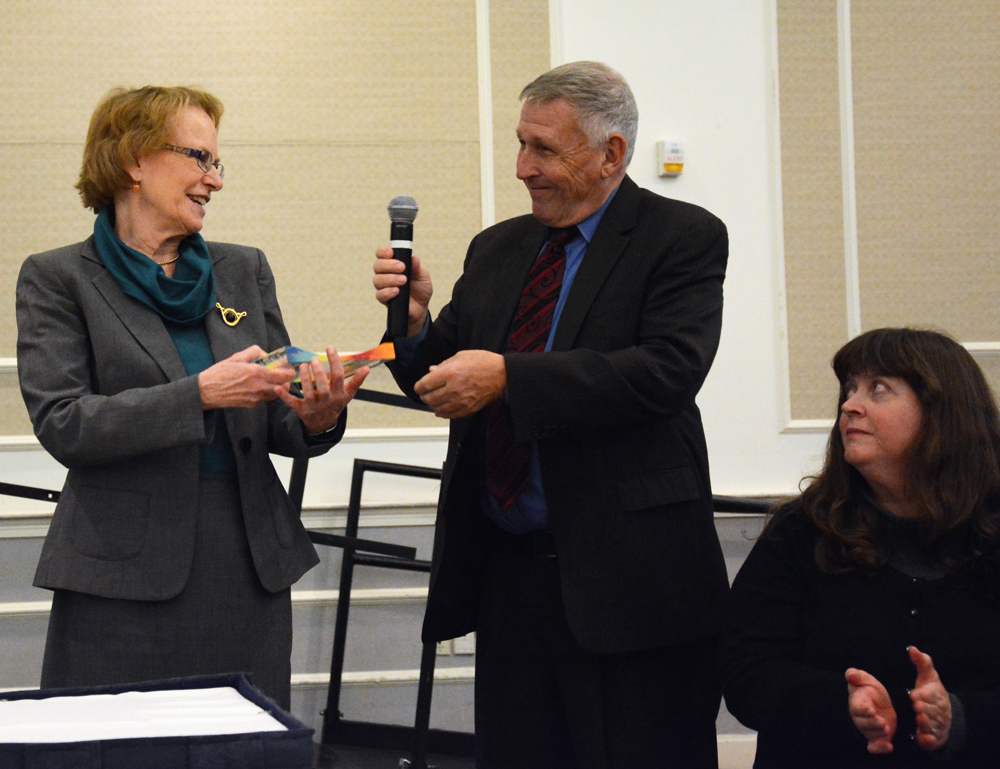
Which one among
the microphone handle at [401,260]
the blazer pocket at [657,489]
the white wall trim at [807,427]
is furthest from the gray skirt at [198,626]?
the white wall trim at [807,427]

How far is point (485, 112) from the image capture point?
11.9 feet

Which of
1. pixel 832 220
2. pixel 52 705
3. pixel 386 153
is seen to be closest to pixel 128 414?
pixel 52 705

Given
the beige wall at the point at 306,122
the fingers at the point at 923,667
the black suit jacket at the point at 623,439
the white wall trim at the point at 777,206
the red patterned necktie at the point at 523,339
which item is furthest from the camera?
the white wall trim at the point at 777,206

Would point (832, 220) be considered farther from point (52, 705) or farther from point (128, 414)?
point (52, 705)

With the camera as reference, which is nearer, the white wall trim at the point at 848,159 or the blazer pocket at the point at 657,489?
the blazer pocket at the point at 657,489

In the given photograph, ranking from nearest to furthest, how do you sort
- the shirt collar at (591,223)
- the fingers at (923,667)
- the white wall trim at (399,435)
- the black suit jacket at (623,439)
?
the fingers at (923,667), the black suit jacket at (623,439), the shirt collar at (591,223), the white wall trim at (399,435)

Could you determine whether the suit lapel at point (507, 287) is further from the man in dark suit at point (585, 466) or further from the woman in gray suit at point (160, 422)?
the woman in gray suit at point (160, 422)

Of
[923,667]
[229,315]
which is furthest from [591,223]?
[923,667]

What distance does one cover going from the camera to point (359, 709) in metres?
3.48

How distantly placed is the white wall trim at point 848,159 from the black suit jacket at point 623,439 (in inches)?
83.2

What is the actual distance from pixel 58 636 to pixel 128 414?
389 millimetres

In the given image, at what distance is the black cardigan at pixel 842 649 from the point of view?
155 cm

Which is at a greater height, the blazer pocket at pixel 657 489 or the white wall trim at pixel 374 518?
the blazer pocket at pixel 657 489

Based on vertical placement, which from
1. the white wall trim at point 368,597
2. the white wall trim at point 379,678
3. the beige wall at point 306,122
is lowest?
the white wall trim at point 379,678
